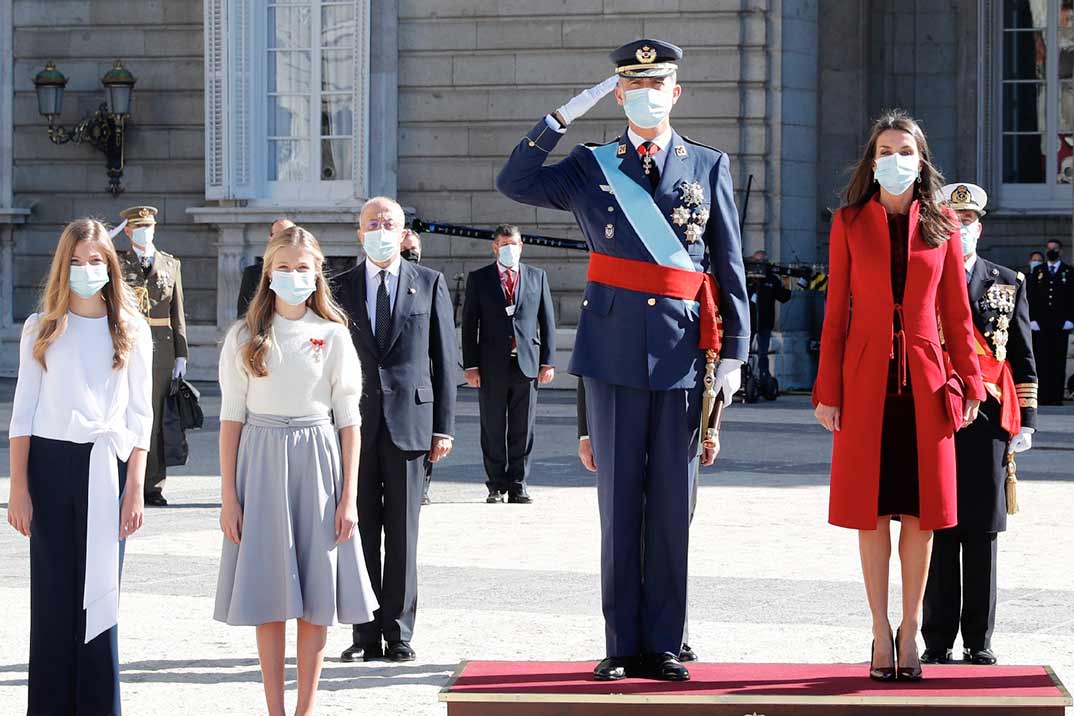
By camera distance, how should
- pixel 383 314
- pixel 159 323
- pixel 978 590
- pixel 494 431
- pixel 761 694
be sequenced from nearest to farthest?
pixel 761 694
pixel 978 590
pixel 383 314
pixel 159 323
pixel 494 431

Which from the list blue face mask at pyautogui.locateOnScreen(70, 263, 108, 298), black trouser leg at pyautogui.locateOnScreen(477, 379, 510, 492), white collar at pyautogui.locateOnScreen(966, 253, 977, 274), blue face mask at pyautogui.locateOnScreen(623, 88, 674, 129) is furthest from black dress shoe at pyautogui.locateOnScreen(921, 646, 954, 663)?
black trouser leg at pyautogui.locateOnScreen(477, 379, 510, 492)

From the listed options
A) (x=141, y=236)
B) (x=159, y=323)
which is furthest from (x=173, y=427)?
(x=141, y=236)

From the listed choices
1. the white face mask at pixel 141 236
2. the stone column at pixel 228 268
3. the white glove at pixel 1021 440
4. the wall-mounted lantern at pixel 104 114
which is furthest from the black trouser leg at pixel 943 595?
the wall-mounted lantern at pixel 104 114

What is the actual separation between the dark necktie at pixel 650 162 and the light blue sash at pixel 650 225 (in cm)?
5

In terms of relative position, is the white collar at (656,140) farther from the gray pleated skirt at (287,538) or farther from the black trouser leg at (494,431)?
the black trouser leg at (494,431)

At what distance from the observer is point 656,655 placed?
623cm

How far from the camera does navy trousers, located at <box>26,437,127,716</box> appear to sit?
239 inches

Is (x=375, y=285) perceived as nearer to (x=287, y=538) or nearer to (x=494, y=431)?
(x=287, y=538)

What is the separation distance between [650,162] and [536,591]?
2.90m

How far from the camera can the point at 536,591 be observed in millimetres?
8758

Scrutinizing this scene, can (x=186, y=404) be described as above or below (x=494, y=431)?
above

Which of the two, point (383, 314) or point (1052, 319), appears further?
point (1052, 319)

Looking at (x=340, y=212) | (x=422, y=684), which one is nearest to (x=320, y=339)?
(x=422, y=684)

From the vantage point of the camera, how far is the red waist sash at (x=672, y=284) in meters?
6.27
